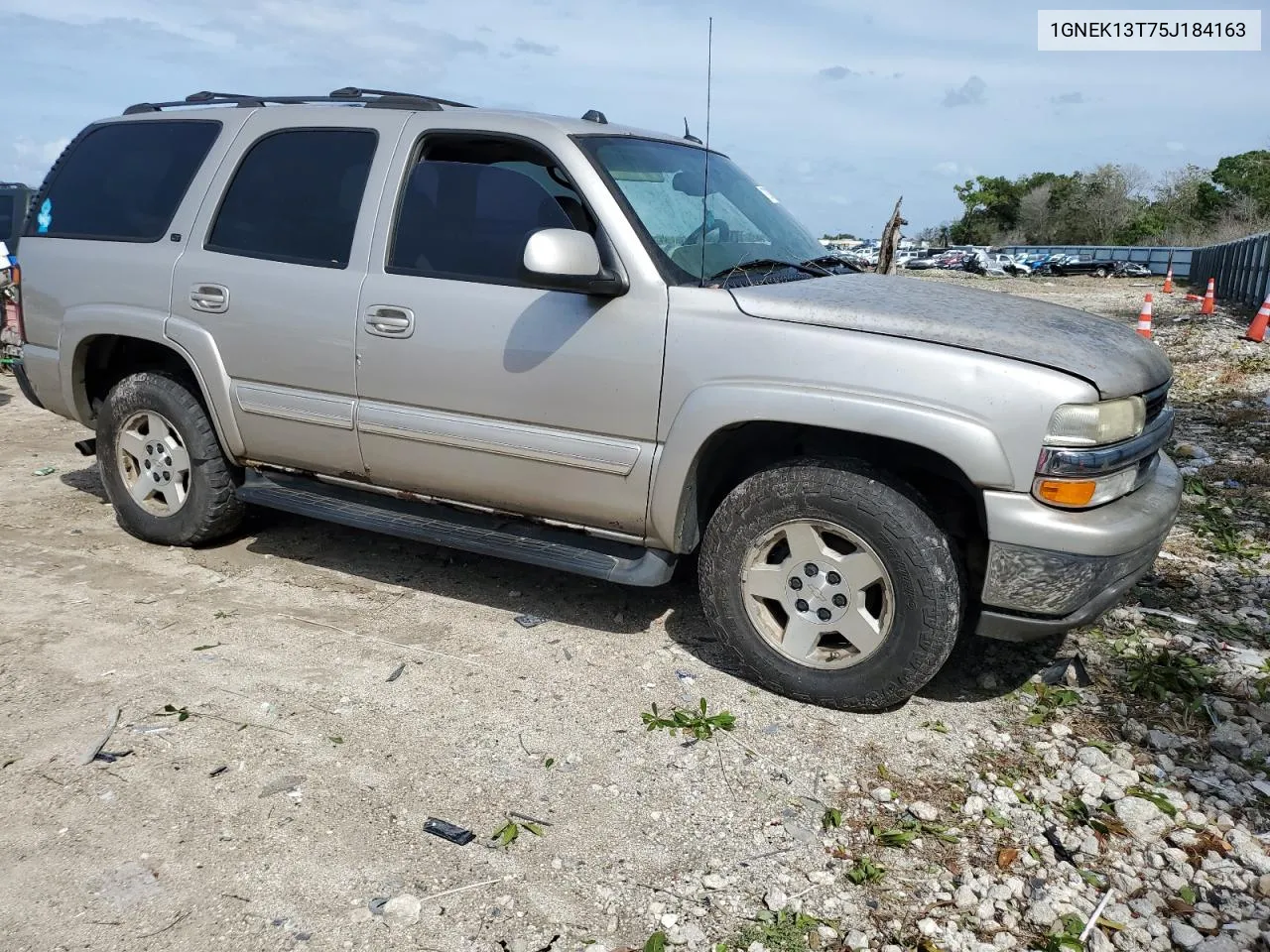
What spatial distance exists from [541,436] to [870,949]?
6.75ft

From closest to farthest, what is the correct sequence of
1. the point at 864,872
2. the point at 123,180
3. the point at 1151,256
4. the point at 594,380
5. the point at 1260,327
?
the point at 864,872
the point at 594,380
the point at 123,180
the point at 1260,327
the point at 1151,256

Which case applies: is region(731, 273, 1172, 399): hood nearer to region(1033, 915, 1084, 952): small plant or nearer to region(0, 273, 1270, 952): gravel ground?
region(0, 273, 1270, 952): gravel ground

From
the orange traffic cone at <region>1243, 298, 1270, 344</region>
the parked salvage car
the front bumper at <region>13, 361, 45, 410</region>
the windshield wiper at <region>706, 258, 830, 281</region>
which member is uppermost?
the windshield wiper at <region>706, 258, 830, 281</region>

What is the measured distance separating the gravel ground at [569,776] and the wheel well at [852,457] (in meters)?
0.63

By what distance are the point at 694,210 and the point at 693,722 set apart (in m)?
1.94

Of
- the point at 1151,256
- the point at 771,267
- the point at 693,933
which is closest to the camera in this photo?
the point at 693,933

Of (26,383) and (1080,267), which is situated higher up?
(26,383)

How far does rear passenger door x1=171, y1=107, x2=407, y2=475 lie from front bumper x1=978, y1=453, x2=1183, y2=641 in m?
2.54

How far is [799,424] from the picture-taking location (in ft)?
11.4

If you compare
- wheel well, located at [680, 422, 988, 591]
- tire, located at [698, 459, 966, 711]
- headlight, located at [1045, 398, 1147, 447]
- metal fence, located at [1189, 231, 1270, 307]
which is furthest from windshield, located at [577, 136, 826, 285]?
metal fence, located at [1189, 231, 1270, 307]

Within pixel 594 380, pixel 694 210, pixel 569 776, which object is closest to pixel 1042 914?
pixel 569 776

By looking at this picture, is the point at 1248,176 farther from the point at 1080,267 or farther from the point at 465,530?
the point at 465,530

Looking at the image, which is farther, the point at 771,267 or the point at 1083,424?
the point at 771,267

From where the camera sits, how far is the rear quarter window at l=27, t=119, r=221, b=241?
4660 millimetres
